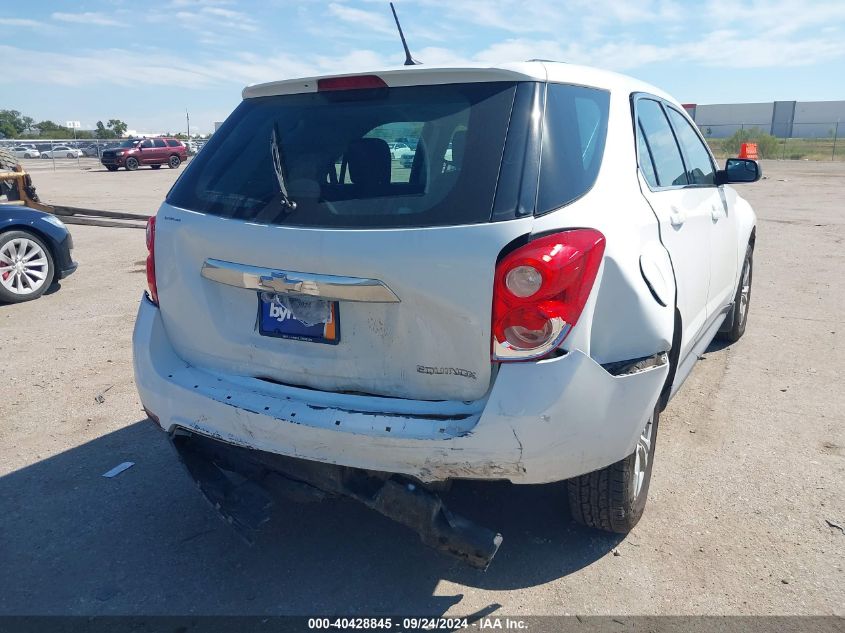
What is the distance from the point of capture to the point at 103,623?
268cm

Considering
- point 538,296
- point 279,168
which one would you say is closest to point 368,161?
point 279,168

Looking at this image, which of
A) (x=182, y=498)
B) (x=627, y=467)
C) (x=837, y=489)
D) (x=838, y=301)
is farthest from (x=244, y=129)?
(x=838, y=301)

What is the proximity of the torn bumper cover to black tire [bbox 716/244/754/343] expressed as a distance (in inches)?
148

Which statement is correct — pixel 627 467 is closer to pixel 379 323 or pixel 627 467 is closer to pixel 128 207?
A: pixel 379 323

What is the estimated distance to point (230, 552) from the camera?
3.14 m

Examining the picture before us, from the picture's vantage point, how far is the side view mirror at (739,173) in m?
4.55

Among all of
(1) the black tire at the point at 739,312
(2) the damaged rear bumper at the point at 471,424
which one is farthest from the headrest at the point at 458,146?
(1) the black tire at the point at 739,312

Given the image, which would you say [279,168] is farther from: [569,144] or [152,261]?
[569,144]

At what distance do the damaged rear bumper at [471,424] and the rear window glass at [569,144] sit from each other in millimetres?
569

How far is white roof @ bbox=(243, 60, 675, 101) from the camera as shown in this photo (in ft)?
8.50

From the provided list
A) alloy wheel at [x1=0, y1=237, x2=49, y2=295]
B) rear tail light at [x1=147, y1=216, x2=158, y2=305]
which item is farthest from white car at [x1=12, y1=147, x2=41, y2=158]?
rear tail light at [x1=147, y1=216, x2=158, y2=305]

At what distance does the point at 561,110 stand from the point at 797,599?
202 cm

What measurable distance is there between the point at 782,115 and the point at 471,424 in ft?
278

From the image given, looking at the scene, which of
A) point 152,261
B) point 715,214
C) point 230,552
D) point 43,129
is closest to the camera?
point 152,261
